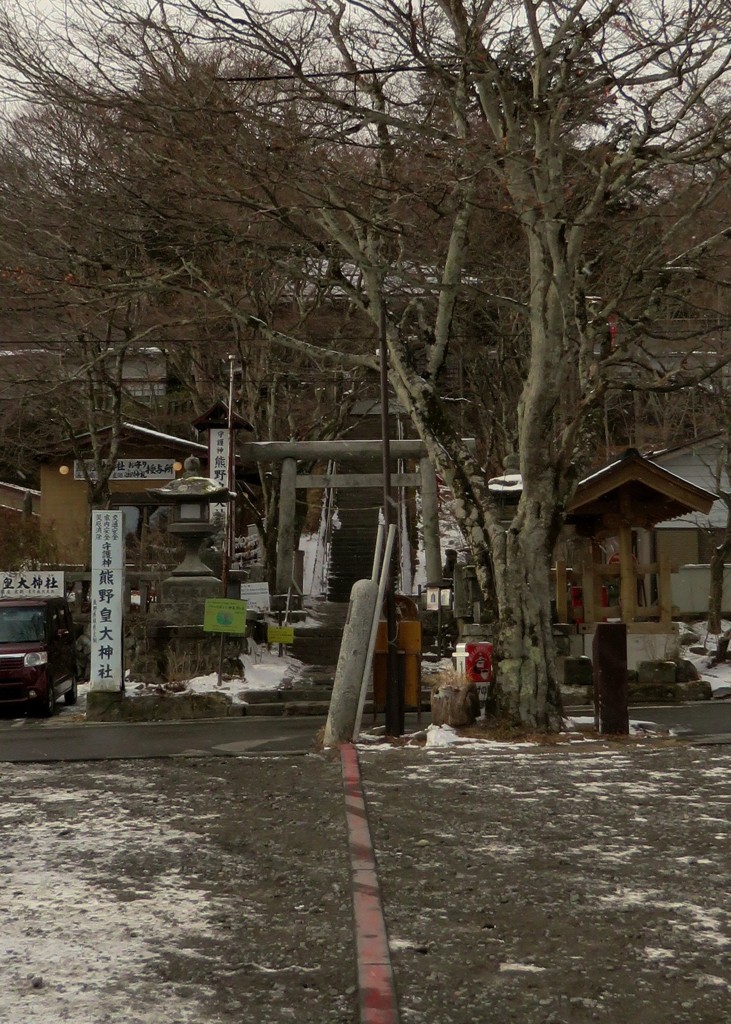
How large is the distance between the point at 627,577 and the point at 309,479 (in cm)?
859

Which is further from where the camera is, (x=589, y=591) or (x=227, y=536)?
(x=227, y=536)

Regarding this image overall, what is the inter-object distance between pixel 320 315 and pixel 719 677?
12540 mm

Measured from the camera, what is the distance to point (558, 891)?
598cm


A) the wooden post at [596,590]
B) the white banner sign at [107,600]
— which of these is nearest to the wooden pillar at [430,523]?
the wooden post at [596,590]

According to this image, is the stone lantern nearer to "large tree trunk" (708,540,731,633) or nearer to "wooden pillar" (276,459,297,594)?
"wooden pillar" (276,459,297,594)

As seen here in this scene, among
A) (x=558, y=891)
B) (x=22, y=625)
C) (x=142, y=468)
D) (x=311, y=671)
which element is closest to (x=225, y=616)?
(x=311, y=671)

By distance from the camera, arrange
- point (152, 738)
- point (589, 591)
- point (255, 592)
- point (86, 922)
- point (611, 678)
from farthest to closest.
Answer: point (255, 592)
point (589, 591)
point (152, 738)
point (611, 678)
point (86, 922)

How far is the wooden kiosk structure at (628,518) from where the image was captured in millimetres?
18625

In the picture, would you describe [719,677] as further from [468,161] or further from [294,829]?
[294,829]

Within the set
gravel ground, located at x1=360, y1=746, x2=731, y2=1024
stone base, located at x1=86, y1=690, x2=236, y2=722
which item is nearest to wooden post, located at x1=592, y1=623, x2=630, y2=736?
gravel ground, located at x1=360, y1=746, x2=731, y2=1024

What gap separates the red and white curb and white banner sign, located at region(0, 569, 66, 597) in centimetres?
1483

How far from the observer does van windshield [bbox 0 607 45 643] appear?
18.7m

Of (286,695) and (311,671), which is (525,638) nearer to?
(286,695)

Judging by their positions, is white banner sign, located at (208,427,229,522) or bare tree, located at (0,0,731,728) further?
white banner sign, located at (208,427,229,522)
